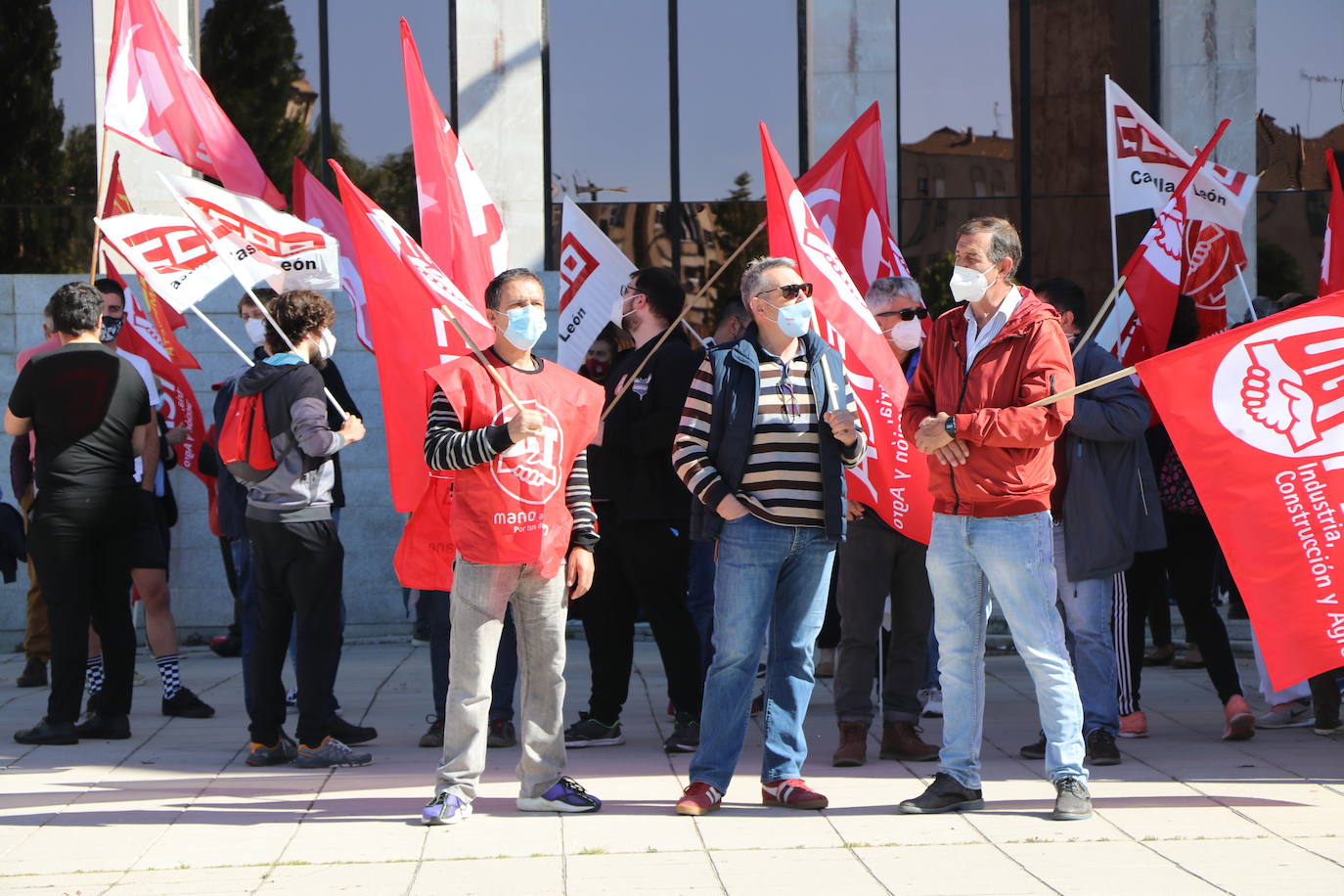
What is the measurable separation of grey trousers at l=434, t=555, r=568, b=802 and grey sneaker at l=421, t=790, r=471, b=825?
0.09 ft

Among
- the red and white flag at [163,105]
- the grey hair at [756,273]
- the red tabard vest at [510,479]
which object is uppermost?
the red and white flag at [163,105]

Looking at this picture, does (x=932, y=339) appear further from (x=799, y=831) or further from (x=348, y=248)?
(x=348, y=248)

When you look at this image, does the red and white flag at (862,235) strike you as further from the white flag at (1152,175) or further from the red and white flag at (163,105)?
the red and white flag at (163,105)

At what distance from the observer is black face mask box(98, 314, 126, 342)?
8.42 meters

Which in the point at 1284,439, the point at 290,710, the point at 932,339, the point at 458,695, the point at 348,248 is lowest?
the point at 290,710

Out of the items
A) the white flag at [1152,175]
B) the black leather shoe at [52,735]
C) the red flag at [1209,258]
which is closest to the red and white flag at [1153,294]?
the red flag at [1209,258]

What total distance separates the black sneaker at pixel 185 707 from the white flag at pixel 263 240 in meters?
2.40

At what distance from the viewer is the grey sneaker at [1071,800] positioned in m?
5.39

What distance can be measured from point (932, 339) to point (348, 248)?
17.1 ft

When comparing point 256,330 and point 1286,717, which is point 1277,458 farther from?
point 256,330

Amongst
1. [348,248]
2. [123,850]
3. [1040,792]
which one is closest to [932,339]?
[1040,792]

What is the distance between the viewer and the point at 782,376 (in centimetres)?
566

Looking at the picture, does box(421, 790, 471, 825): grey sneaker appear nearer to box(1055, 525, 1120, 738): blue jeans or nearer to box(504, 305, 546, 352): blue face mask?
box(504, 305, 546, 352): blue face mask

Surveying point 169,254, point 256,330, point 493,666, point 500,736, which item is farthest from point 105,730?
point 493,666
